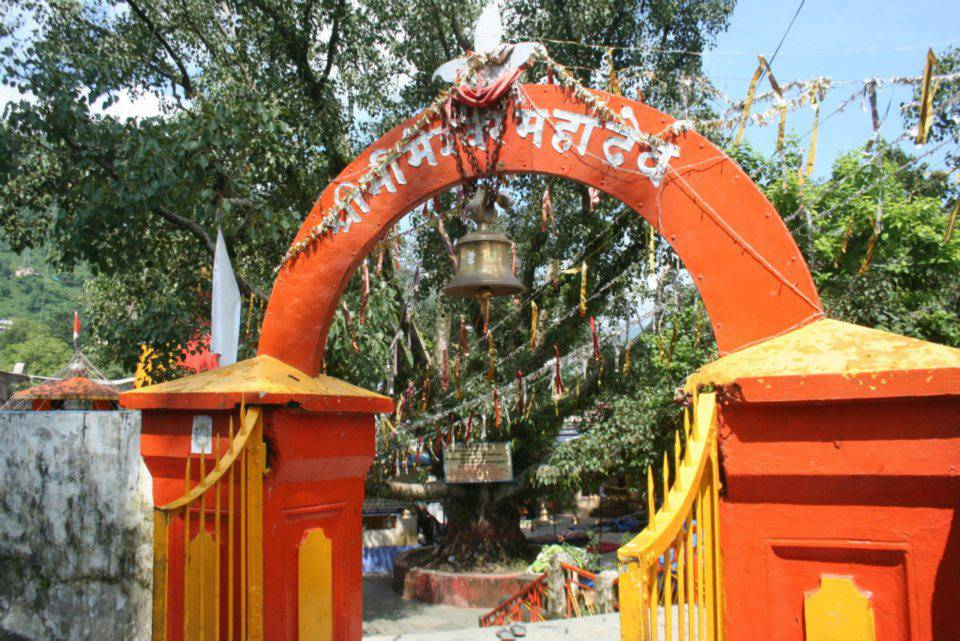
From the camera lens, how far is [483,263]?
14.7ft

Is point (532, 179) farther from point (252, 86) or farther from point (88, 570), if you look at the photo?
point (88, 570)

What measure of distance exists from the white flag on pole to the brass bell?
71.7 inches

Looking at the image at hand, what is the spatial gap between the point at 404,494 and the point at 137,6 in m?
8.41

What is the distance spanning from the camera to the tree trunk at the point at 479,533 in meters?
13.5

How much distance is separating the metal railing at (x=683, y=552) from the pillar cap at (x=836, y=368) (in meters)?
0.17

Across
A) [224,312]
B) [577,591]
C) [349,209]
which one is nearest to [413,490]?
[577,591]

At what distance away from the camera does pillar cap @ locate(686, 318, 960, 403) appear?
2469 millimetres

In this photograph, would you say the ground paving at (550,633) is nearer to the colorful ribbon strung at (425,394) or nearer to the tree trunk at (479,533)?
the colorful ribbon strung at (425,394)

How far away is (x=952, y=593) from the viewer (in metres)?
2.46

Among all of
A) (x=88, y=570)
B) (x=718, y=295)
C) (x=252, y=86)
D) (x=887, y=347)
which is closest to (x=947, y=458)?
(x=887, y=347)

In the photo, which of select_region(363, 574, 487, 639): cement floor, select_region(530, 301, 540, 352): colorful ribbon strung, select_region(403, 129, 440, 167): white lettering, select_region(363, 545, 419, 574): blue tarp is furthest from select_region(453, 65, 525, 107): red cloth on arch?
select_region(363, 545, 419, 574): blue tarp

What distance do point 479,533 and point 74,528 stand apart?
10.1m

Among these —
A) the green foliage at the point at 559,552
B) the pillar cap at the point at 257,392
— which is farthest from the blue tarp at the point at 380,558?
the pillar cap at the point at 257,392

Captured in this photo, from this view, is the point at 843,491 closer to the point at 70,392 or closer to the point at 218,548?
the point at 218,548
